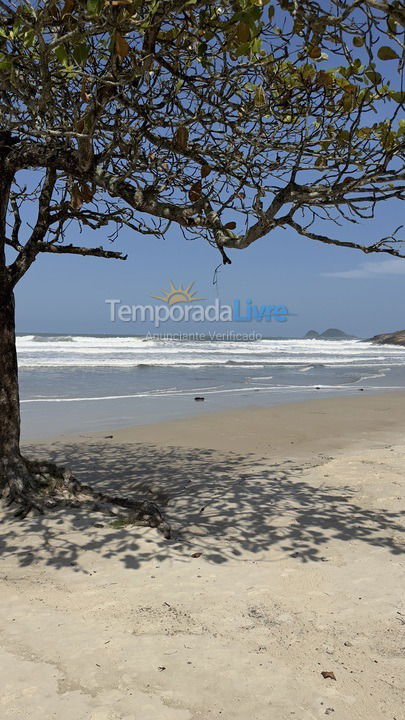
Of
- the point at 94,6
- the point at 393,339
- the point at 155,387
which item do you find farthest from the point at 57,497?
the point at 393,339

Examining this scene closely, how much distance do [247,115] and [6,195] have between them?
305 cm

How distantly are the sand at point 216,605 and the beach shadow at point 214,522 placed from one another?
0.02 metres

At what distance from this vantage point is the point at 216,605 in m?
4.20

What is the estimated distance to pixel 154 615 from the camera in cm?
404

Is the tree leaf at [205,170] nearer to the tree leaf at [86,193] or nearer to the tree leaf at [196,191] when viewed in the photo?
the tree leaf at [196,191]

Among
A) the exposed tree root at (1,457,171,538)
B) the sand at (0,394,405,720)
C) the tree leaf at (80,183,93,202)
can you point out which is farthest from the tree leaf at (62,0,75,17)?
the exposed tree root at (1,457,171,538)

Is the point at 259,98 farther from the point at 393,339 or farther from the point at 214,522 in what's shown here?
the point at 393,339

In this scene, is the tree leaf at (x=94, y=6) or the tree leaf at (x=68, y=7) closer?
the tree leaf at (x=94, y=6)

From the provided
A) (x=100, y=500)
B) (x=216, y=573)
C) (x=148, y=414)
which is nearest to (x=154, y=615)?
(x=216, y=573)

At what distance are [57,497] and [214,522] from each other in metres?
1.93

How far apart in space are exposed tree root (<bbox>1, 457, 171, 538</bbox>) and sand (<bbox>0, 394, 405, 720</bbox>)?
24 centimetres

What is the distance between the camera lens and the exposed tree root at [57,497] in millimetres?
5946

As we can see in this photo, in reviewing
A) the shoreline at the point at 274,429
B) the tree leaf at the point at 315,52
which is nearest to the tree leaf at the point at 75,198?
the tree leaf at the point at 315,52

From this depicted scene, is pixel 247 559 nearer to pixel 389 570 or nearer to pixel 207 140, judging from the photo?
pixel 389 570
